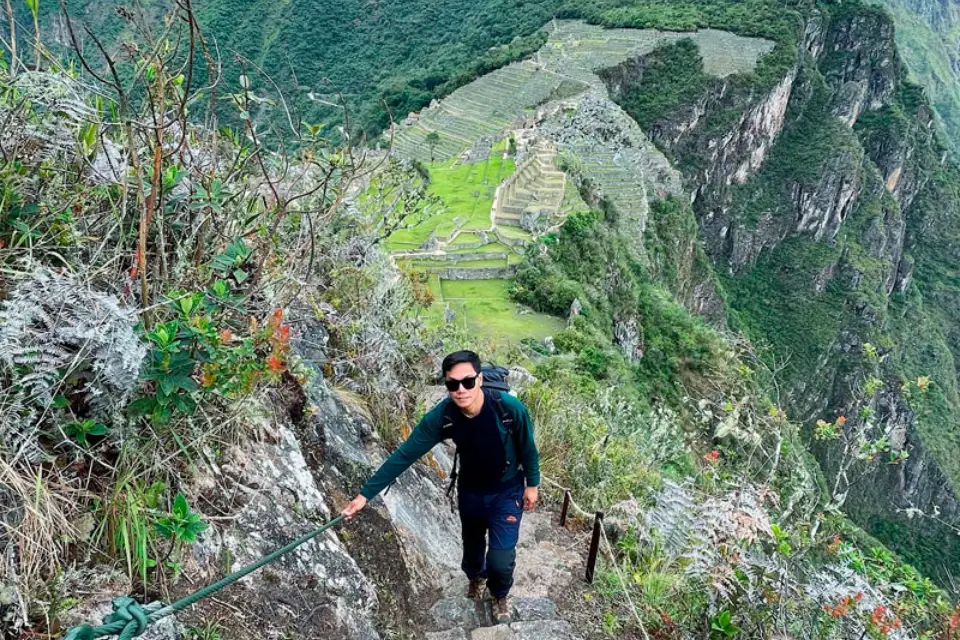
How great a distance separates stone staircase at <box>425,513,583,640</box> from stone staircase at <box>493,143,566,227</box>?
709 inches

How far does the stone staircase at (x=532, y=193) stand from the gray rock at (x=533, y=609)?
18.5 metres

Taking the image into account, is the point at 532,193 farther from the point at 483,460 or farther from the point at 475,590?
the point at 483,460

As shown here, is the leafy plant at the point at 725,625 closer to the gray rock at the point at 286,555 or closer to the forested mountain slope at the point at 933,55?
the gray rock at the point at 286,555

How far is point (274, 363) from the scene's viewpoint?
2.17 m

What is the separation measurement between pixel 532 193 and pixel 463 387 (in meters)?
20.9

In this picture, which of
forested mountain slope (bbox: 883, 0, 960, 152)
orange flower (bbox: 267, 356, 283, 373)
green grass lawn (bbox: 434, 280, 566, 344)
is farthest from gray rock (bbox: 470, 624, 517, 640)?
forested mountain slope (bbox: 883, 0, 960, 152)

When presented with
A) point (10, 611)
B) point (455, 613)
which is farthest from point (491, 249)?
point (10, 611)

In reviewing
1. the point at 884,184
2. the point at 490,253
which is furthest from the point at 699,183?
the point at 490,253

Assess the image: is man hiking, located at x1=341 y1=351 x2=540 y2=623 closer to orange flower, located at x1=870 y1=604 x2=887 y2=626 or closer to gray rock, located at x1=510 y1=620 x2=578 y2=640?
gray rock, located at x1=510 y1=620 x2=578 y2=640

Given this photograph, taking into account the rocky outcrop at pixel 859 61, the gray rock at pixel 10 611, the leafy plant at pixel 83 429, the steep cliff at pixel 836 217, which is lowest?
the steep cliff at pixel 836 217

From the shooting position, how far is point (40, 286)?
75.0 inches

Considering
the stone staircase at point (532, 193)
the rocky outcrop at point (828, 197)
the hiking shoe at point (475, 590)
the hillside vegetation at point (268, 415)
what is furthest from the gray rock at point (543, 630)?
the rocky outcrop at point (828, 197)

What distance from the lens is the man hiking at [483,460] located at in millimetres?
2516

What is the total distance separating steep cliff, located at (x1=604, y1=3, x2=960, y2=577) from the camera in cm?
4309
